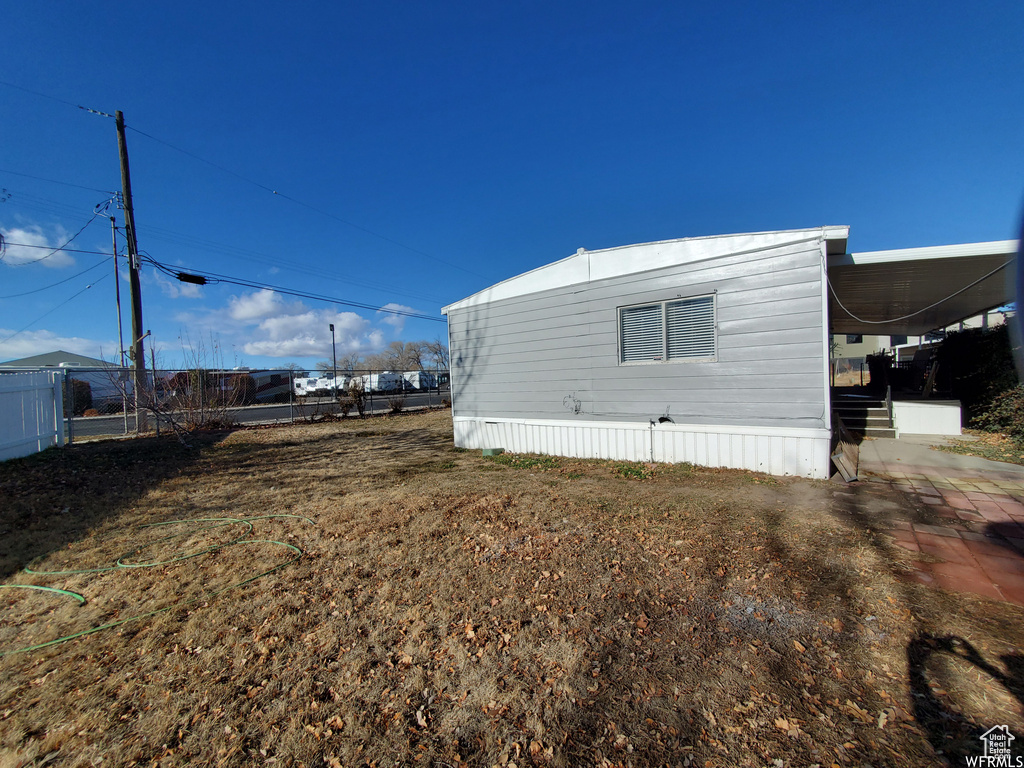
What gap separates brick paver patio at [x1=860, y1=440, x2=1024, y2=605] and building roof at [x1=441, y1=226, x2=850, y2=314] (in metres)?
2.90

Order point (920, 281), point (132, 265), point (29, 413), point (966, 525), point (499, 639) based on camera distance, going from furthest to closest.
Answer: point (132, 265) < point (29, 413) < point (920, 281) < point (966, 525) < point (499, 639)

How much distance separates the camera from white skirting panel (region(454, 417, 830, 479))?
5.33m

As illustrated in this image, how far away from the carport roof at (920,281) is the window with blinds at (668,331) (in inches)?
61.6

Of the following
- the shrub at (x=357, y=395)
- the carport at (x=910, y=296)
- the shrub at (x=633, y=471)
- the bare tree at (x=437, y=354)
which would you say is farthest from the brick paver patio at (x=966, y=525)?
the bare tree at (x=437, y=354)

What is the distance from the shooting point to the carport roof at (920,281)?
17.2 feet

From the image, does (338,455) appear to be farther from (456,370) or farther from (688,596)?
(688,596)

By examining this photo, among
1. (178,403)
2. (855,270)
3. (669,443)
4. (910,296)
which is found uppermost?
(855,270)

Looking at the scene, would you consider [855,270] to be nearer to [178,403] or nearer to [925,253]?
[925,253]

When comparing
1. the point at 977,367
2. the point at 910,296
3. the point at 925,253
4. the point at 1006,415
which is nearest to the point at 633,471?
the point at 925,253

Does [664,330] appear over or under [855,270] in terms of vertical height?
under

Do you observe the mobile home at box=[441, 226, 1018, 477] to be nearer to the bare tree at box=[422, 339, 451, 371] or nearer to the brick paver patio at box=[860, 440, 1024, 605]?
the brick paver patio at box=[860, 440, 1024, 605]

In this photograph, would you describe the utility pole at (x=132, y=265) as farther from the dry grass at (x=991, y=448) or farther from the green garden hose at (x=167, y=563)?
the dry grass at (x=991, y=448)

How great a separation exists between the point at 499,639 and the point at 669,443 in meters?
4.64

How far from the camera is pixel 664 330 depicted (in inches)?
249
